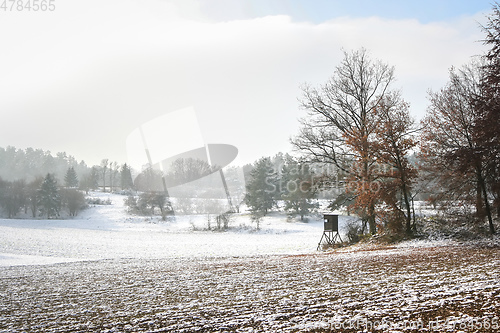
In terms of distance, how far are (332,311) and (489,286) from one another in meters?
3.18

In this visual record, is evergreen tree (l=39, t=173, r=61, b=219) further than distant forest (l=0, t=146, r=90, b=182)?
No

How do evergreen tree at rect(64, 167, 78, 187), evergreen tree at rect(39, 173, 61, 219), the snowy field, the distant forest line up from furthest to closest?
the distant forest → evergreen tree at rect(64, 167, 78, 187) → evergreen tree at rect(39, 173, 61, 219) → the snowy field

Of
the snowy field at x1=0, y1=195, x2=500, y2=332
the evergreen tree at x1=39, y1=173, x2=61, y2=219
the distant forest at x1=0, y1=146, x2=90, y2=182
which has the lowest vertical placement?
the snowy field at x1=0, y1=195, x2=500, y2=332

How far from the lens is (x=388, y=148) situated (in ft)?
64.5

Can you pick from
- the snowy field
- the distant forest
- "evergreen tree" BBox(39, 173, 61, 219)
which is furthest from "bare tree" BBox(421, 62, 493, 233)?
the distant forest

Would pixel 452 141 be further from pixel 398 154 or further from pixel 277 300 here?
pixel 277 300

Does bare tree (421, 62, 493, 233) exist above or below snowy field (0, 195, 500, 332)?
above

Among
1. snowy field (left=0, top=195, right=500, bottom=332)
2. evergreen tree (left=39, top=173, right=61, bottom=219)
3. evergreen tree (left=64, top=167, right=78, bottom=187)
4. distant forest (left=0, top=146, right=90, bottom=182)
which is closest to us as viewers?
snowy field (left=0, top=195, right=500, bottom=332)

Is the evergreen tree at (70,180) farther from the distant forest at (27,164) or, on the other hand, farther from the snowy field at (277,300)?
the snowy field at (277,300)

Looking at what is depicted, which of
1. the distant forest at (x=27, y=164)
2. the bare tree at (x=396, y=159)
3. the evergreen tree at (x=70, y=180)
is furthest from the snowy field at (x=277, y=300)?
the distant forest at (x=27, y=164)

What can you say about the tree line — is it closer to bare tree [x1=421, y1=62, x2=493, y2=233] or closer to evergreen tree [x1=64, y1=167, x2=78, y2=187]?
bare tree [x1=421, y1=62, x2=493, y2=233]

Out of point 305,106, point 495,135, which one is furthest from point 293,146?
point 495,135

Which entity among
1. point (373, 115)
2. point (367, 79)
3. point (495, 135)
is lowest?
point (495, 135)

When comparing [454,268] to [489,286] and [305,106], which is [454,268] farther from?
[305,106]
